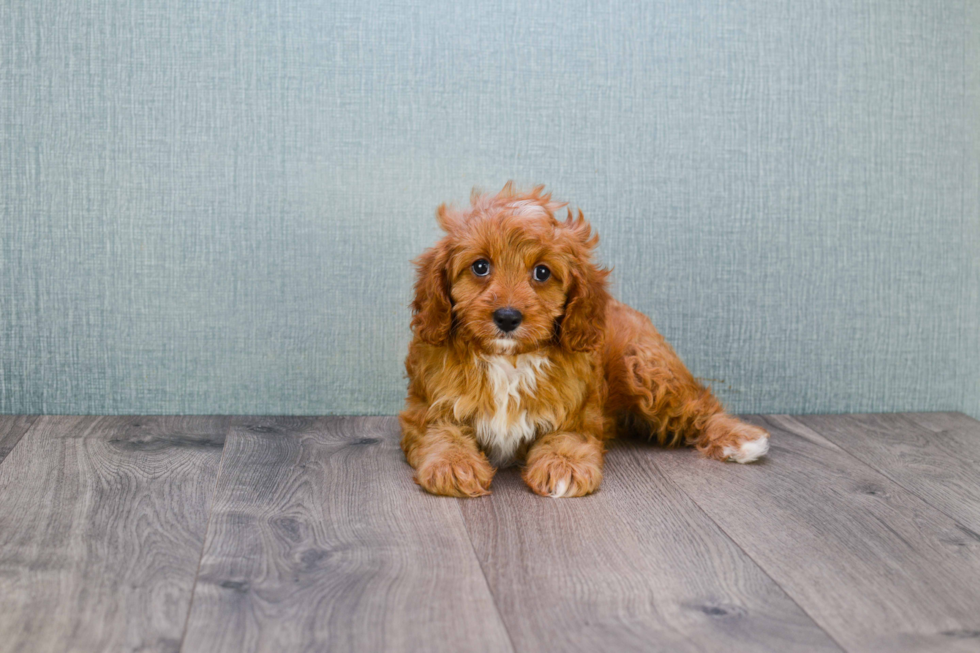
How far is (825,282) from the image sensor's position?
9.79ft

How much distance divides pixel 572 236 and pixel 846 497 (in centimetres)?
94

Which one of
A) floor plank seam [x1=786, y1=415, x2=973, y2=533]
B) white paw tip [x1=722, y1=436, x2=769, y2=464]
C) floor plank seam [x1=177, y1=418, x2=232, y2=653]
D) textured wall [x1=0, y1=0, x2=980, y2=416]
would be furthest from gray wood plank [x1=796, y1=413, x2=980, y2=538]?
floor plank seam [x1=177, y1=418, x2=232, y2=653]

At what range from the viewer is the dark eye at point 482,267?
214cm

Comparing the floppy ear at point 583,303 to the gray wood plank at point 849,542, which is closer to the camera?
the gray wood plank at point 849,542

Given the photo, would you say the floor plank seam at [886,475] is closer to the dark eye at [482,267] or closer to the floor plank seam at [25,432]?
the dark eye at [482,267]

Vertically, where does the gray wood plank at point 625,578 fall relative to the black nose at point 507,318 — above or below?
below

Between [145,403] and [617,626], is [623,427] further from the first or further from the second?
[145,403]

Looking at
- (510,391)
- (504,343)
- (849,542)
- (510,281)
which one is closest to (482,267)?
(510,281)

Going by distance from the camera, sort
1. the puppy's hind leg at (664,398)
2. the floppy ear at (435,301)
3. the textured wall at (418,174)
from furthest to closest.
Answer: the textured wall at (418,174)
the puppy's hind leg at (664,398)
the floppy ear at (435,301)

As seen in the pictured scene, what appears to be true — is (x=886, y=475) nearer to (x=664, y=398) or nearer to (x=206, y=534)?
(x=664, y=398)

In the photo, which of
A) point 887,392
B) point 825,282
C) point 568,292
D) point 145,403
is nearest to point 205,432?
point 145,403

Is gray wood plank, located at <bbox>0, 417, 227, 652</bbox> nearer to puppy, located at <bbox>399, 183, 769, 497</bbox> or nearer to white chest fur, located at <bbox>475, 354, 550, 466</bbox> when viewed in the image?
puppy, located at <bbox>399, 183, 769, 497</bbox>

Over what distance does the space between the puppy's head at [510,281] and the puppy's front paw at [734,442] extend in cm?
54

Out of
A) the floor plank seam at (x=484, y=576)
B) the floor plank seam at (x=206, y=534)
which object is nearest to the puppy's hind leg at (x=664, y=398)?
the floor plank seam at (x=484, y=576)
